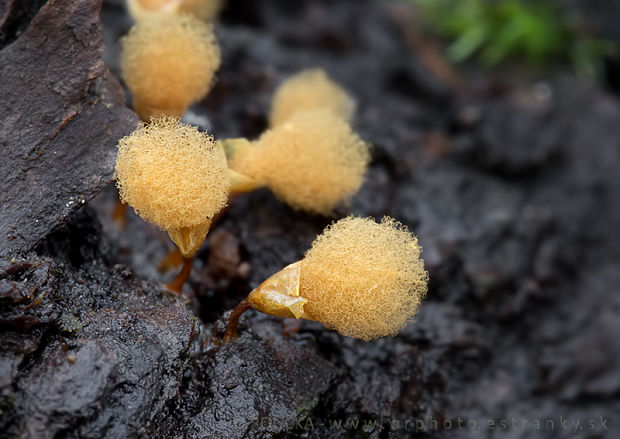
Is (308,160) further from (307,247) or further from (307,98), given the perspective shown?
(307,98)

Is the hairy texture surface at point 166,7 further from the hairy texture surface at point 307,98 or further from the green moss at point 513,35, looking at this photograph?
the green moss at point 513,35

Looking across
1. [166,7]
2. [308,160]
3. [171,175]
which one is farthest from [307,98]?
[171,175]

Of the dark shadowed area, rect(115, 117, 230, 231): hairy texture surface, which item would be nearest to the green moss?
the dark shadowed area

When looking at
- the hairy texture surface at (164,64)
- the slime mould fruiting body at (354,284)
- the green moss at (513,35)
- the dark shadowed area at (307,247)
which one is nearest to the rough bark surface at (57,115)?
the dark shadowed area at (307,247)

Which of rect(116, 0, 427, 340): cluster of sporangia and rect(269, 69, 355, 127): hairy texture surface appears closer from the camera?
rect(116, 0, 427, 340): cluster of sporangia

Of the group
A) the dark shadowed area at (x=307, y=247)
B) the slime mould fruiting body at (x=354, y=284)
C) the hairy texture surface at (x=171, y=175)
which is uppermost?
the hairy texture surface at (x=171, y=175)

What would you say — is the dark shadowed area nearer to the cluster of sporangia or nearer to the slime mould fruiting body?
the cluster of sporangia

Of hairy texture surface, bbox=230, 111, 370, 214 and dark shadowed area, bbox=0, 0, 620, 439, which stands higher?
hairy texture surface, bbox=230, 111, 370, 214
